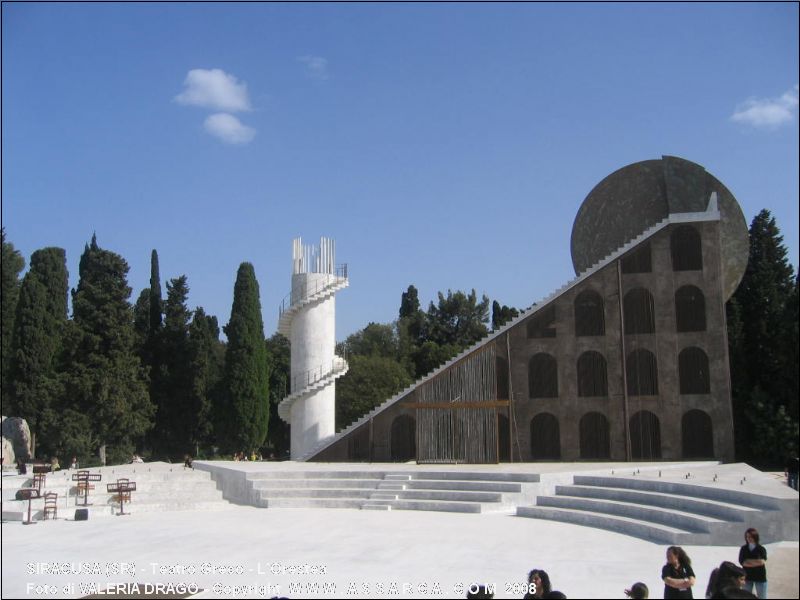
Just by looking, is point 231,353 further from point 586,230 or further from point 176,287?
point 586,230

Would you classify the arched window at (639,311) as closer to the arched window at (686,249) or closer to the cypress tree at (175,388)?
the arched window at (686,249)

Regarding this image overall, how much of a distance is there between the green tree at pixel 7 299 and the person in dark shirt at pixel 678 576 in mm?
36844

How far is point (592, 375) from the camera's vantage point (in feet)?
89.0

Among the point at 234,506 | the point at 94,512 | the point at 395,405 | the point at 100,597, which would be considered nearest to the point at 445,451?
the point at 395,405

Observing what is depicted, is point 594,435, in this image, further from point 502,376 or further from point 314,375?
point 314,375

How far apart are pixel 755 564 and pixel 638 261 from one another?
1998cm

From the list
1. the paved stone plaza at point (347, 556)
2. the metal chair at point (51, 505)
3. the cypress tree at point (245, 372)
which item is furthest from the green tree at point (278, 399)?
the paved stone plaza at point (347, 556)

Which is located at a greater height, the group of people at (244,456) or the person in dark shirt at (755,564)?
the person in dark shirt at (755,564)

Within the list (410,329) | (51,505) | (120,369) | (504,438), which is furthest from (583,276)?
(410,329)

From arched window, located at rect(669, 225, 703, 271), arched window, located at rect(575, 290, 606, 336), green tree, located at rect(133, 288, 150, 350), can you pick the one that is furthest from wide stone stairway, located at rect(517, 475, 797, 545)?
green tree, located at rect(133, 288, 150, 350)

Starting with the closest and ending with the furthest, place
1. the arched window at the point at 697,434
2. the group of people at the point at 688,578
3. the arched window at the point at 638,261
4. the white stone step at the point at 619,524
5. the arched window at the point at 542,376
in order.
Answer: the group of people at the point at 688,578 → the white stone step at the point at 619,524 → the arched window at the point at 697,434 → the arched window at the point at 638,261 → the arched window at the point at 542,376

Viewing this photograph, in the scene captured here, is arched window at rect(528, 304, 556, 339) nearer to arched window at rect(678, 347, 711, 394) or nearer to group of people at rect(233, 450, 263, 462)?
arched window at rect(678, 347, 711, 394)

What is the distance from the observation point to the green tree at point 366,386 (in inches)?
1786

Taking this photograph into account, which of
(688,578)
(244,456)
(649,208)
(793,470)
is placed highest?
(649,208)
